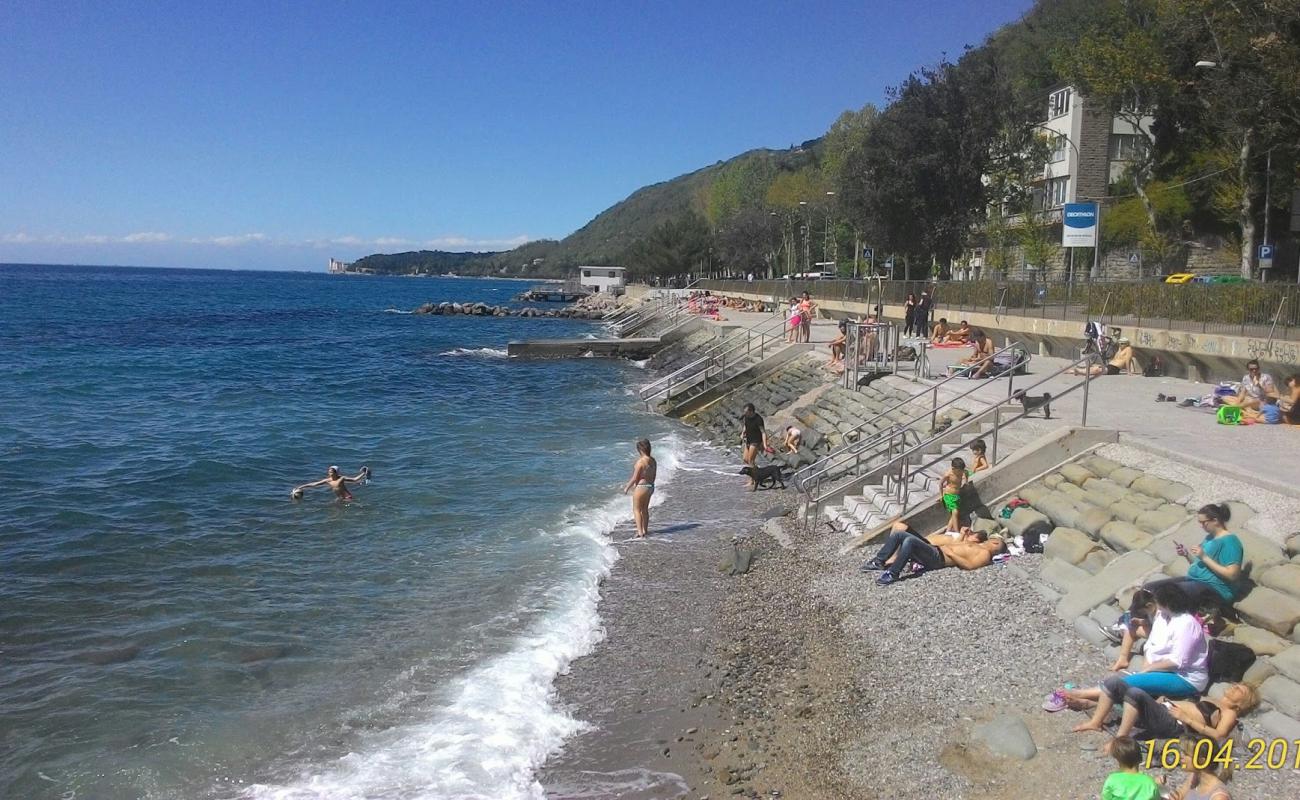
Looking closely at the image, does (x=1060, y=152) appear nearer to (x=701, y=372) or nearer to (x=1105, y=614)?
(x=701, y=372)

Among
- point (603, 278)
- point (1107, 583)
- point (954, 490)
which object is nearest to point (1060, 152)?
point (954, 490)

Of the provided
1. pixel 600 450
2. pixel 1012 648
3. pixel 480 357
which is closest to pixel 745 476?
pixel 600 450

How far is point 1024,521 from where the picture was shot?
34.0 ft

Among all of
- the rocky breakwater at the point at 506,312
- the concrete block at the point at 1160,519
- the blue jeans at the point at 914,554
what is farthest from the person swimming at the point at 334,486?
the rocky breakwater at the point at 506,312

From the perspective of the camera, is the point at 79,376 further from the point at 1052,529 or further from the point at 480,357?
the point at 1052,529

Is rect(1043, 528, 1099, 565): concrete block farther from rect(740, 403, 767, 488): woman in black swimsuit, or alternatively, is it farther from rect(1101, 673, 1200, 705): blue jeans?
rect(740, 403, 767, 488): woman in black swimsuit

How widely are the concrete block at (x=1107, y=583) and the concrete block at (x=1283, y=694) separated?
5.68 ft

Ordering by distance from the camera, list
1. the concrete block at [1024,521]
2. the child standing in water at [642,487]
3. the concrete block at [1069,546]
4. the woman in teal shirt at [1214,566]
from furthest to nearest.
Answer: the child standing in water at [642,487] < the concrete block at [1024,521] < the concrete block at [1069,546] < the woman in teal shirt at [1214,566]

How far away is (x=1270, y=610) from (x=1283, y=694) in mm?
872

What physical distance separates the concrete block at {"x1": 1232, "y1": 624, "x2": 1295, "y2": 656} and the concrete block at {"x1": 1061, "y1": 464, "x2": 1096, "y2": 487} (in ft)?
12.6

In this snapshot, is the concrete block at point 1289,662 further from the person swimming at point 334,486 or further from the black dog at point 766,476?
the person swimming at point 334,486

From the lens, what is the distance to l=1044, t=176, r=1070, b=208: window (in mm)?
53969

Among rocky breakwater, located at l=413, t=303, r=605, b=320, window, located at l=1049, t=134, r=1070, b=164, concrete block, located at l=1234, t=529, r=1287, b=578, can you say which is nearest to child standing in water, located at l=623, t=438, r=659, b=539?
concrete block, located at l=1234, t=529, r=1287, b=578

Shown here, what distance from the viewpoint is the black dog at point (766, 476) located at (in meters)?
16.5
